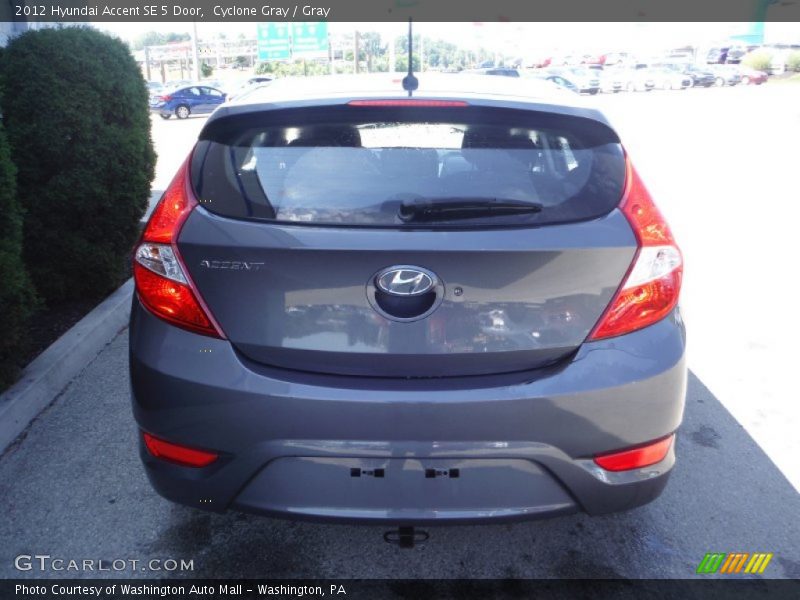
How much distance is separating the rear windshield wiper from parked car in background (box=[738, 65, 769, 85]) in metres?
52.1

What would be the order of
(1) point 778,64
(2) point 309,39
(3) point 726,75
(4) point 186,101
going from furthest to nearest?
(1) point 778,64, (3) point 726,75, (2) point 309,39, (4) point 186,101

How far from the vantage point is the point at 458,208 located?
2.17m

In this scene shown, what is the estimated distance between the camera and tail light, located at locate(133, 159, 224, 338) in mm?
2176

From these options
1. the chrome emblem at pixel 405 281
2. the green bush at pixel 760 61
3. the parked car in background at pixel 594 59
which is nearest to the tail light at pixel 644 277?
the chrome emblem at pixel 405 281

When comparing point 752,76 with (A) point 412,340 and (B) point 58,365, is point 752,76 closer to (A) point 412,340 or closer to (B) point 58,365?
(B) point 58,365

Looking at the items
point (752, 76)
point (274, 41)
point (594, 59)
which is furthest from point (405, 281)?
point (594, 59)

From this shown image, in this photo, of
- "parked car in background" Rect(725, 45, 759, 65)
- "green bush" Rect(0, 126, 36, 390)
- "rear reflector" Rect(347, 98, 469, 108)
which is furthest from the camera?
"parked car in background" Rect(725, 45, 759, 65)

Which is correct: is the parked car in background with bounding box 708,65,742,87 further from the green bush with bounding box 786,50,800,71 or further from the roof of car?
the roof of car

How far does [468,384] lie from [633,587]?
1.10 meters

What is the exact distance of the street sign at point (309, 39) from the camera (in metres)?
43.5

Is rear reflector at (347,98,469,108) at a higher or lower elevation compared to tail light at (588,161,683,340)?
higher

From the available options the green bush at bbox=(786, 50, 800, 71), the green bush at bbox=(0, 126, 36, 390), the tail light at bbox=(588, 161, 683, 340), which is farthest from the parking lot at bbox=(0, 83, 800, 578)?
the green bush at bbox=(786, 50, 800, 71)

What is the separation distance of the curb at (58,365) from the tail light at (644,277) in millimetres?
2905

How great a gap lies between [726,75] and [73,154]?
166 ft
